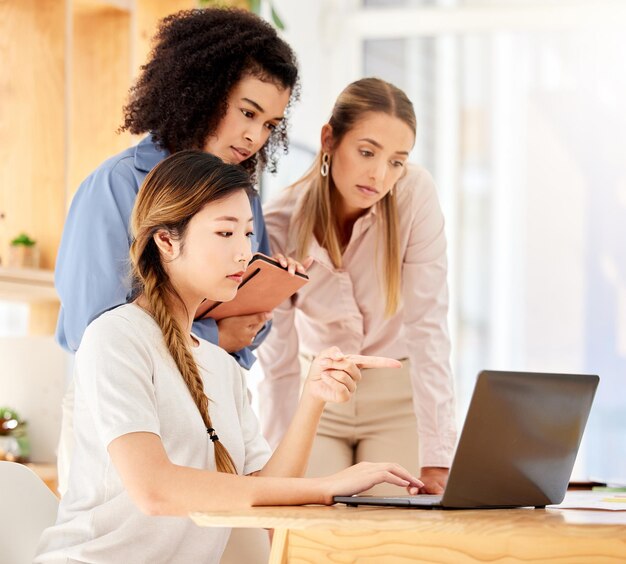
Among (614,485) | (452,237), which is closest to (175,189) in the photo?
(614,485)

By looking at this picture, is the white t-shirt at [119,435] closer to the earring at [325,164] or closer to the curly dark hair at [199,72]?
the curly dark hair at [199,72]

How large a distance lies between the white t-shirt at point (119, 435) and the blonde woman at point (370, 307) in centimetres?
82

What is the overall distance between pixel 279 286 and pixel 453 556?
88 centimetres

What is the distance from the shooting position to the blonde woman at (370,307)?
2225 millimetres

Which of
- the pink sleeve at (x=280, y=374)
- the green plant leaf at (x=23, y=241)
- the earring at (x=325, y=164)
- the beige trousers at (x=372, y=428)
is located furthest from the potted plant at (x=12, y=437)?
the earring at (x=325, y=164)

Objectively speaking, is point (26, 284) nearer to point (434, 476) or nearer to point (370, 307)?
point (370, 307)

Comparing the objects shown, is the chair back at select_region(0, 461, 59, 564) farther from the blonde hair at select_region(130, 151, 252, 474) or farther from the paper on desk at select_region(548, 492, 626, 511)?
the paper on desk at select_region(548, 492, 626, 511)

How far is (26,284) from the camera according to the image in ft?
8.70

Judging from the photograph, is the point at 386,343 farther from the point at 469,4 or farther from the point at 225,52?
the point at 469,4

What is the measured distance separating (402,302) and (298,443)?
879 millimetres

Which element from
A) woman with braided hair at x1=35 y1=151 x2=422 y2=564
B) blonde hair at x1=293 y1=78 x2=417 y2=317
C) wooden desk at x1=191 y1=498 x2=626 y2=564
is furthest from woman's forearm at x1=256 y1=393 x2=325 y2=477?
blonde hair at x1=293 y1=78 x2=417 y2=317

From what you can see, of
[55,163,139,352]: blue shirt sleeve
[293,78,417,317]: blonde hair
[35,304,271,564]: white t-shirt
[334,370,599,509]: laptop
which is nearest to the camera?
[334,370,599,509]: laptop

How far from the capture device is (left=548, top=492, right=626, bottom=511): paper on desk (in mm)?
1353

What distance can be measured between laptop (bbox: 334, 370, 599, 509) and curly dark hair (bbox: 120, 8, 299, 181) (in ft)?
2.91
